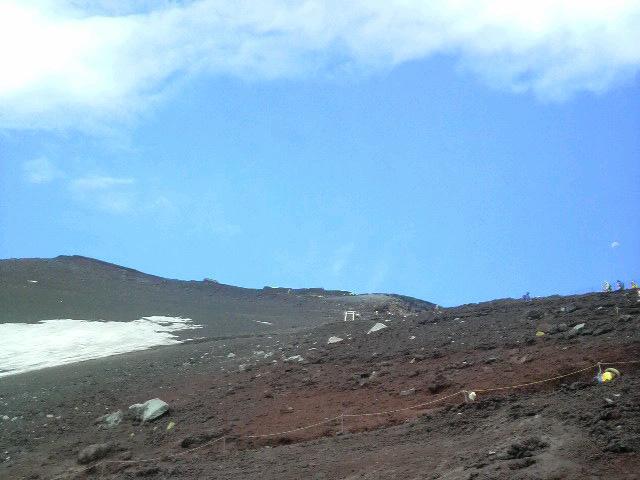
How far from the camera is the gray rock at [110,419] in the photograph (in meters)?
11.9

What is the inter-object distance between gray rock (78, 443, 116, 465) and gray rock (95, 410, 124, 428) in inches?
46.7

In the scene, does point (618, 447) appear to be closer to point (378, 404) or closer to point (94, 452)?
point (378, 404)

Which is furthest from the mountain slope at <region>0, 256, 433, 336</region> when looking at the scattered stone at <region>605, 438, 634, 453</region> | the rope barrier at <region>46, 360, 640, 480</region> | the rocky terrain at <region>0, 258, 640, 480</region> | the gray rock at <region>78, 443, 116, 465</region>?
the scattered stone at <region>605, 438, 634, 453</region>

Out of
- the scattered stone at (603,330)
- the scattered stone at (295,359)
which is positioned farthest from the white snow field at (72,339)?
the scattered stone at (603,330)

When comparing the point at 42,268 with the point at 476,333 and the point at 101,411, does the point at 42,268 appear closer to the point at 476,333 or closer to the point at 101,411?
the point at 101,411

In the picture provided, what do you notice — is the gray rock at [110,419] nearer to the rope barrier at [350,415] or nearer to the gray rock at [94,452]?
the gray rock at [94,452]

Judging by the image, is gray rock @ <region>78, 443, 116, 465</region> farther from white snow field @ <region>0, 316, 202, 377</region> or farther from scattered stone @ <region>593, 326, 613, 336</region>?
scattered stone @ <region>593, 326, 613, 336</region>

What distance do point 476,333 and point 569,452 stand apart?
630cm

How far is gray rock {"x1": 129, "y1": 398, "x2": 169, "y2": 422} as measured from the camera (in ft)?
38.1

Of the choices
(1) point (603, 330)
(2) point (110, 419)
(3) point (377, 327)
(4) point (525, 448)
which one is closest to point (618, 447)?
(4) point (525, 448)

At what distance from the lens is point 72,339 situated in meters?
19.9

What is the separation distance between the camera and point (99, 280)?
103ft

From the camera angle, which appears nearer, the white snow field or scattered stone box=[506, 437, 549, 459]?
scattered stone box=[506, 437, 549, 459]

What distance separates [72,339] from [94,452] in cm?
1017
